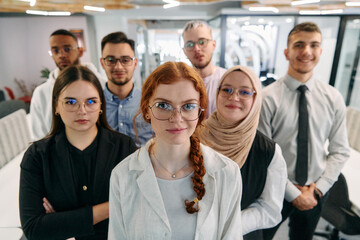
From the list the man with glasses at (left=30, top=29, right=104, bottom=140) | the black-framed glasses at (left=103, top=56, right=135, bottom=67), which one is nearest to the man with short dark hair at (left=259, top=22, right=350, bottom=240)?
the black-framed glasses at (left=103, top=56, right=135, bottom=67)

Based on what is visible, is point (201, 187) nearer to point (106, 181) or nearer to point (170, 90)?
point (170, 90)

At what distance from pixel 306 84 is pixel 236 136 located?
961 mm

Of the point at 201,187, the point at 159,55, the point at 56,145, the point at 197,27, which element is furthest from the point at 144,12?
the point at 201,187

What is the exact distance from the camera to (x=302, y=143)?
1.83 m

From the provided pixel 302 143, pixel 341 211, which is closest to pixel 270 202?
pixel 302 143

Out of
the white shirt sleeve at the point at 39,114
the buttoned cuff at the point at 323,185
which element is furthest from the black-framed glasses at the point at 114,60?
the buttoned cuff at the point at 323,185

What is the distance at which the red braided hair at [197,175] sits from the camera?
105cm

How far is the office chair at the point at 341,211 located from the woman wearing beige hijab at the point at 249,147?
3.19 feet

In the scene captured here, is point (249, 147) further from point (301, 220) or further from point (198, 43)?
point (198, 43)

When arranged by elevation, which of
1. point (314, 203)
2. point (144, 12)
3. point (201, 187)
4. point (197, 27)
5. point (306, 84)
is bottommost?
point (314, 203)

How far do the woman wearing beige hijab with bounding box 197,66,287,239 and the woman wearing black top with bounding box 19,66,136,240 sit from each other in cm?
65

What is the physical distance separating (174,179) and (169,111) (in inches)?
13.6

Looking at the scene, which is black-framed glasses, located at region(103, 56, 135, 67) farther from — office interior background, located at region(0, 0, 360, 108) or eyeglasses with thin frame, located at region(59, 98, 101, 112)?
office interior background, located at region(0, 0, 360, 108)

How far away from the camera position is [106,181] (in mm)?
1369
